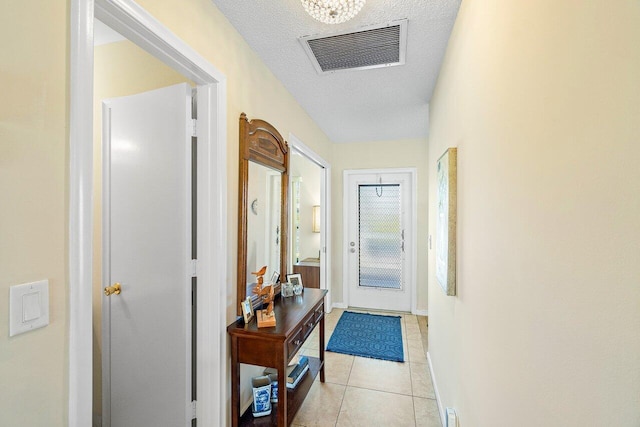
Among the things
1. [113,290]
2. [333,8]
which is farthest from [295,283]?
[333,8]

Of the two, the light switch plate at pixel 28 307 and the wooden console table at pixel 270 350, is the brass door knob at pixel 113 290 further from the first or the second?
the light switch plate at pixel 28 307

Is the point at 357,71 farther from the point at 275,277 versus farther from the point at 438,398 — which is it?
the point at 438,398

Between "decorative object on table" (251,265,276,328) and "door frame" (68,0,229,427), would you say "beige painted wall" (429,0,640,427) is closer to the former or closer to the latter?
"decorative object on table" (251,265,276,328)

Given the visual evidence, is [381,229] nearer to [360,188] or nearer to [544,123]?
[360,188]

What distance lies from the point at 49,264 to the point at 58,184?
23cm

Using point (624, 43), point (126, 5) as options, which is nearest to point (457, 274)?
point (624, 43)

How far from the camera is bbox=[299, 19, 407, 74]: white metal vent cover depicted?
1.72 m

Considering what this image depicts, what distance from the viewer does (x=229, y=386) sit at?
1636 millimetres

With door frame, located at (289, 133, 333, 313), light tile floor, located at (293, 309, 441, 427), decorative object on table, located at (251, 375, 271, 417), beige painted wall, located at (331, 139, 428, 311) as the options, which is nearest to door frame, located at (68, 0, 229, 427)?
decorative object on table, located at (251, 375, 271, 417)

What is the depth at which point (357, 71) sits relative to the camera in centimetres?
219

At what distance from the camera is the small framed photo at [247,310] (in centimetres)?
167

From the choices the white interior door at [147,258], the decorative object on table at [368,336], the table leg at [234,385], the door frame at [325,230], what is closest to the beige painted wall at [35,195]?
the white interior door at [147,258]

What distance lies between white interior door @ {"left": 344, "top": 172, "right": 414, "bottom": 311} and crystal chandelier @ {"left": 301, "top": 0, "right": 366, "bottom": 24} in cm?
298

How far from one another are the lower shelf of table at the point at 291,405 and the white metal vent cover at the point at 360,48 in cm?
209
